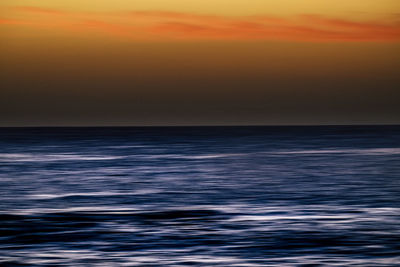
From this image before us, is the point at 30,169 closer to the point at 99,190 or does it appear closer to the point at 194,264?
the point at 99,190

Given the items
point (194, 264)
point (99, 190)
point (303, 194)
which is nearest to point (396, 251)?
point (194, 264)

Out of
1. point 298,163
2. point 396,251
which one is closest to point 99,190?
point 396,251

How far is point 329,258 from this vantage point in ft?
55.9

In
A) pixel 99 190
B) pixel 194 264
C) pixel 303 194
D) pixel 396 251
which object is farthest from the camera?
pixel 99 190

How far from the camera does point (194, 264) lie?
16469 mm

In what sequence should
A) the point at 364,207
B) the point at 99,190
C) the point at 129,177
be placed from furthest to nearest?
the point at 129,177 → the point at 99,190 → the point at 364,207

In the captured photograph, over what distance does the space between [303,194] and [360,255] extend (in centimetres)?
1492

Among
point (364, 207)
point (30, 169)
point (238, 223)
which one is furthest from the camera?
point (30, 169)

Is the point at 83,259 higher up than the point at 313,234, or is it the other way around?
the point at 313,234

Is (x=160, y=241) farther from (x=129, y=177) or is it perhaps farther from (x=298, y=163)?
(x=298, y=163)

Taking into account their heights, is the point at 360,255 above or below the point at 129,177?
below

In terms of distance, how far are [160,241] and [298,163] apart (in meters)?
41.1

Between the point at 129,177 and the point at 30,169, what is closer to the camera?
the point at 129,177

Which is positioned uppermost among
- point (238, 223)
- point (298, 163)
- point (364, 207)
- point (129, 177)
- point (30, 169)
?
point (298, 163)
